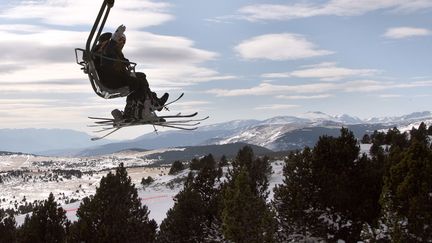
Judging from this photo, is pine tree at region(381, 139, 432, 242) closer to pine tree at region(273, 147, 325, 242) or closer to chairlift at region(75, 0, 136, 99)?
pine tree at region(273, 147, 325, 242)

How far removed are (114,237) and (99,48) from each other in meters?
21.1

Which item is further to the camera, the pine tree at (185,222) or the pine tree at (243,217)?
the pine tree at (185,222)

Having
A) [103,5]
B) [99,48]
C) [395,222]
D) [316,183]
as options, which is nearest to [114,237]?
[316,183]

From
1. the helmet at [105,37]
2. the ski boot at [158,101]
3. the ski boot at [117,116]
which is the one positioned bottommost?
the ski boot at [117,116]

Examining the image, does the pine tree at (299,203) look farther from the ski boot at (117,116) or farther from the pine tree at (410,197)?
the ski boot at (117,116)

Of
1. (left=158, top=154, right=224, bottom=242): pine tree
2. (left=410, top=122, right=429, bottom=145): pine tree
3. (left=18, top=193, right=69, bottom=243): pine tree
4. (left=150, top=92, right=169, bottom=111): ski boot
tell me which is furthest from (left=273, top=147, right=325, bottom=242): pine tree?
(left=410, top=122, right=429, bottom=145): pine tree

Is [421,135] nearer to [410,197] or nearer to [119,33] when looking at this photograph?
[410,197]

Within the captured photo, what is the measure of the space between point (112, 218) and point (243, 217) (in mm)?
8863

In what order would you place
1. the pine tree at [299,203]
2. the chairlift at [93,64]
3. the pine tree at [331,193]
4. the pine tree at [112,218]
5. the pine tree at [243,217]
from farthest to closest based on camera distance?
the pine tree at [299,203]
the pine tree at [243,217]
the pine tree at [331,193]
the pine tree at [112,218]
the chairlift at [93,64]

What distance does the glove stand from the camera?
361 inches

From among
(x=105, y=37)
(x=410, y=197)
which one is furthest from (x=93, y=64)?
(x=410, y=197)

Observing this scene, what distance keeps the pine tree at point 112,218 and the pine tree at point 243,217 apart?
5.67 meters

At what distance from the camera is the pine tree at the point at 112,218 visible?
2726 centimetres

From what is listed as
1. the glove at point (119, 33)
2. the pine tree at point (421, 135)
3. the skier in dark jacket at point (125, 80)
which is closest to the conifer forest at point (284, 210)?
the skier in dark jacket at point (125, 80)
